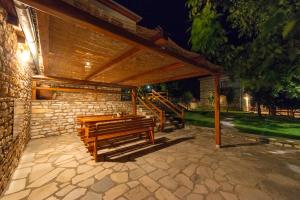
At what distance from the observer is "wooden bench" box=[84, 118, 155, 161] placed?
4078mm

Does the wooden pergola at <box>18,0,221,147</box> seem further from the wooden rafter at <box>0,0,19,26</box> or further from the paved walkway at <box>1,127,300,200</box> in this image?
the paved walkway at <box>1,127,300,200</box>

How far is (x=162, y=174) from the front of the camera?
335cm

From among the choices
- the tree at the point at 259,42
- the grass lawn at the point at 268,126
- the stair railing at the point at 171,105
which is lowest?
the grass lawn at the point at 268,126

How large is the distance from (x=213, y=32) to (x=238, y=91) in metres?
22.4

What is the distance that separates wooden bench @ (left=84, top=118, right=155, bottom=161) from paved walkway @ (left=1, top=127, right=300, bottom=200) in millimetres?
467

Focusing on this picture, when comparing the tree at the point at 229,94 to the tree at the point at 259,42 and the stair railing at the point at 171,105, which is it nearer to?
the stair railing at the point at 171,105

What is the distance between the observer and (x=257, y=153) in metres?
4.64

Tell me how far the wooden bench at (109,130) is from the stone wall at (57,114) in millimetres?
3243

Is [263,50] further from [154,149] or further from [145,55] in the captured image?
[154,149]

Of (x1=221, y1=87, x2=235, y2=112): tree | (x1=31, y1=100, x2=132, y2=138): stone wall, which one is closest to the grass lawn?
(x1=31, y1=100, x2=132, y2=138): stone wall

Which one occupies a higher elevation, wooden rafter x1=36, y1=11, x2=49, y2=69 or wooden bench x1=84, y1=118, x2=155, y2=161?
wooden rafter x1=36, y1=11, x2=49, y2=69

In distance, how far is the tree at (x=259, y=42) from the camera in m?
1.55

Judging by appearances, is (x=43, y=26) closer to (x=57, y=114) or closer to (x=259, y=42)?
(x=259, y=42)

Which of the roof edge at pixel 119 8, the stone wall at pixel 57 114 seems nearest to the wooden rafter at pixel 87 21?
the roof edge at pixel 119 8
